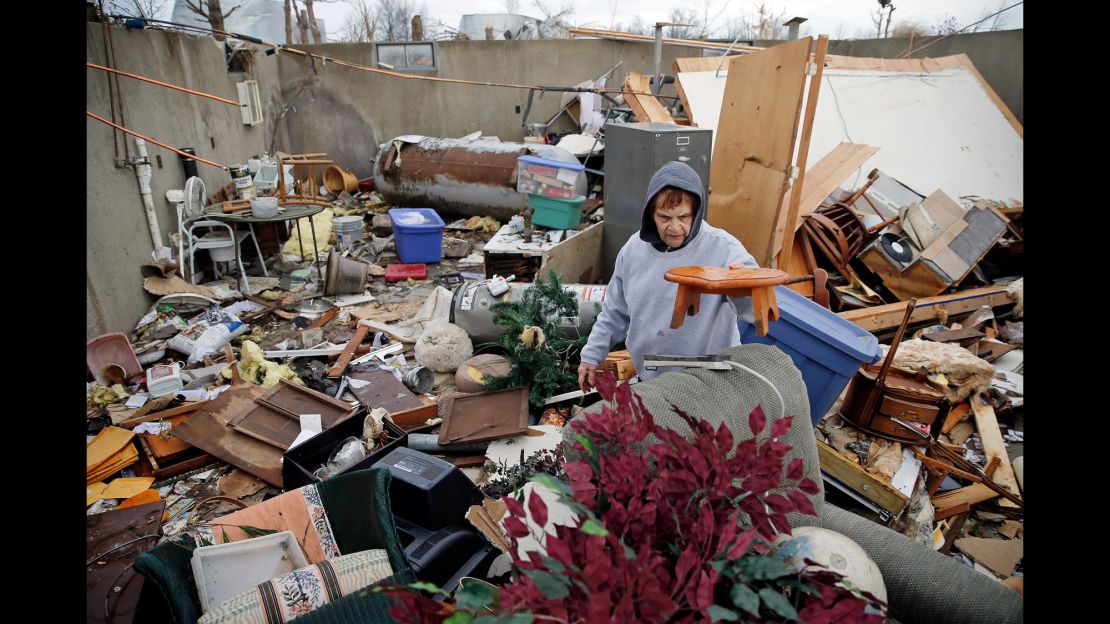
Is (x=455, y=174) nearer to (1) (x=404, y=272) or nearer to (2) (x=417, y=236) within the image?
(2) (x=417, y=236)

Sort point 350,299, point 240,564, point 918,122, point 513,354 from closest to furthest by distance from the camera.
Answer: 1. point 240,564
2. point 513,354
3. point 350,299
4. point 918,122

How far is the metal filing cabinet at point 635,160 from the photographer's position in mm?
5531

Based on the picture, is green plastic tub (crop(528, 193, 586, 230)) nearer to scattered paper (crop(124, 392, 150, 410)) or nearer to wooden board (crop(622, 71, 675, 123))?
wooden board (crop(622, 71, 675, 123))

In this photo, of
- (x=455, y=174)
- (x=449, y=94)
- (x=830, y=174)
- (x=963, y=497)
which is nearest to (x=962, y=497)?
(x=963, y=497)

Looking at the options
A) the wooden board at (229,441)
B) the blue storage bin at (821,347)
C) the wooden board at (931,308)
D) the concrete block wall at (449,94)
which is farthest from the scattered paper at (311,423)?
the concrete block wall at (449,94)

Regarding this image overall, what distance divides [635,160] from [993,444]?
382cm

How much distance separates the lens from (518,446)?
3545 mm

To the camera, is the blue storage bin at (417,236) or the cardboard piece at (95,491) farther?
the blue storage bin at (417,236)

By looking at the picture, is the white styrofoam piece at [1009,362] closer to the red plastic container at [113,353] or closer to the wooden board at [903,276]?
the wooden board at [903,276]

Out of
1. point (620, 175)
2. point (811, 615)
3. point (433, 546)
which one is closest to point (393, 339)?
point (620, 175)

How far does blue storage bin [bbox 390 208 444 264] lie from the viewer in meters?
7.53

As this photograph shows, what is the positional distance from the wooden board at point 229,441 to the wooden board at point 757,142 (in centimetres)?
428

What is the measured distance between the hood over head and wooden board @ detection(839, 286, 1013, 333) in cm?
338
